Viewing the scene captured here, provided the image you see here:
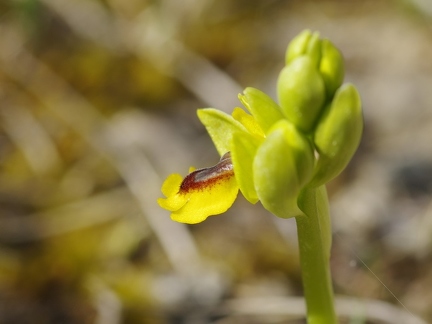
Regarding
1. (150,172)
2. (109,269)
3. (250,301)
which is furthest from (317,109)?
(150,172)

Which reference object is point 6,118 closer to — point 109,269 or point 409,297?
point 109,269

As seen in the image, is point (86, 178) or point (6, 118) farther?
Answer: point (6, 118)

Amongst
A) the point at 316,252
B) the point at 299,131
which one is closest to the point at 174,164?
the point at 316,252

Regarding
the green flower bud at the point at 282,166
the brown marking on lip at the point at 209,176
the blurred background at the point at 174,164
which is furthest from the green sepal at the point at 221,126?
the blurred background at the point at 174,164

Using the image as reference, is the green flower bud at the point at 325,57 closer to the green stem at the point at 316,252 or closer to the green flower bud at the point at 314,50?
the green flower bud at the point at 314,50

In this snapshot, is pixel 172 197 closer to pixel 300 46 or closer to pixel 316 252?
pixel 316 252
